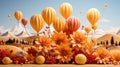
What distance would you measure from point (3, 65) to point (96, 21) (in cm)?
205

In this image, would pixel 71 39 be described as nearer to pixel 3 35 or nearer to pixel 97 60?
pixel 97 60

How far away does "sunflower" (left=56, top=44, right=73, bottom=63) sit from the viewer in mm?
1759

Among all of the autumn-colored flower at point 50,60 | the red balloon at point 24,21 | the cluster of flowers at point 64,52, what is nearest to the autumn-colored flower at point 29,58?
the cluster of flowers at point 64,52

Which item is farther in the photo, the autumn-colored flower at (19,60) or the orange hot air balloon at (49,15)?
the orange hot air balloon at (49,15)

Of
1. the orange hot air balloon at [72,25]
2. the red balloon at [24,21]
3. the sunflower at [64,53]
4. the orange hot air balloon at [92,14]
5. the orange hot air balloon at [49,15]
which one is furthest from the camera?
the red balloon at [24,21]

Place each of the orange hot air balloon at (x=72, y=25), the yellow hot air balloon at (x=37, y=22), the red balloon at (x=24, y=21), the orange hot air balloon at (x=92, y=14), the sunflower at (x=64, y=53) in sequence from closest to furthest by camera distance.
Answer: the sunflower at (x=64, y=53) < the orange hot air balloon at (x=72, y=25) < the yellow hot air balloon at (x=37, y=22) < the orange hot air balloon at (x=92, y=14) < the red balloon at (x=24, y=21)

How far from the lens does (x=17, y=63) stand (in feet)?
5.99

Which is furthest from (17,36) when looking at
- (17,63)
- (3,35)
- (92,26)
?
(17,63)

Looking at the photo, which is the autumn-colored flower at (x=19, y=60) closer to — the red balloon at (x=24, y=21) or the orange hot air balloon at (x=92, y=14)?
the orange hot air balloon at (x=92, y=14)

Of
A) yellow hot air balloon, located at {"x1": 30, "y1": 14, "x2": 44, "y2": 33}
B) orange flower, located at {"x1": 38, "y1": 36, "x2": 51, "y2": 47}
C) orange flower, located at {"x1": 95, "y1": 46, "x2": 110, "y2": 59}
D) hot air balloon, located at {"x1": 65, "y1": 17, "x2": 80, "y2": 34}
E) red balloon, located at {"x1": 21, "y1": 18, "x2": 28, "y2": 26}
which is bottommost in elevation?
orange flower, located at {"x1": 95, "y1": 46, "x2": 110, "y2": 59}

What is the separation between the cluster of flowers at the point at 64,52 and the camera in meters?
1.77

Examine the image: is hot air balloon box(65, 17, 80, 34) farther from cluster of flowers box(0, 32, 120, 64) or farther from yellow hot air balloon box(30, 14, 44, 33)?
yellow hot air balloon box(30, 14, 44, 33)

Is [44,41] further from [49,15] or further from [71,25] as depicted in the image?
[49,15]

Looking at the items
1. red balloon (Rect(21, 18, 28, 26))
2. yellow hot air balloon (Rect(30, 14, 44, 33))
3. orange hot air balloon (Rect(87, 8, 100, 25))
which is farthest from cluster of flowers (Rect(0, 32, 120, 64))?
red balloon (Rect(21, 18, 28, 26))
